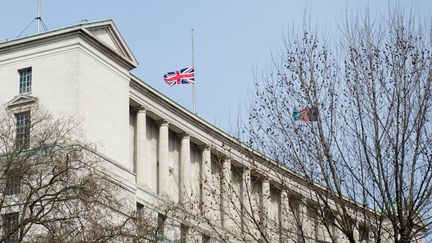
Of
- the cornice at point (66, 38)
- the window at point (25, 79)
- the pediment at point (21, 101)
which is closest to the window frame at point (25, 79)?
the window at point (25, 79)

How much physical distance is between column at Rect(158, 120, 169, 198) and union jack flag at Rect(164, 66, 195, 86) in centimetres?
358

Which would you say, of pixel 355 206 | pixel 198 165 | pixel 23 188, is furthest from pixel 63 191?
pixel 198 165

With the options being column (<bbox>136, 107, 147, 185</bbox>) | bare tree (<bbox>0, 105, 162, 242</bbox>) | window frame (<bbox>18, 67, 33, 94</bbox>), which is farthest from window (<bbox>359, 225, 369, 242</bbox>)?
column (<bbox>136, 107, 147, 185</bbox>)

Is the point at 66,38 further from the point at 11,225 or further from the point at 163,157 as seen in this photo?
the point at 11,225

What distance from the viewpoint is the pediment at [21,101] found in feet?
258

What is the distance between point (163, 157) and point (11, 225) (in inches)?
1526

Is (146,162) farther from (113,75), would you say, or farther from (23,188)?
(23,188)

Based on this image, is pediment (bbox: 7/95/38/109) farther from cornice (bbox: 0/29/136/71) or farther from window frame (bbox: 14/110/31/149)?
cornice (bbox: 0/29/136/71)

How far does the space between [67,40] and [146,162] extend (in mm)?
14215

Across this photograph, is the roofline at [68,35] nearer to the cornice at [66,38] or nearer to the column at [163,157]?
the cornice at [66,38]

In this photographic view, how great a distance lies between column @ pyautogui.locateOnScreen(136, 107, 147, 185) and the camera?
87.9 metres

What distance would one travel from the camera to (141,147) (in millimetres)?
88188

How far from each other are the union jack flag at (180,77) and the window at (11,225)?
36802mm

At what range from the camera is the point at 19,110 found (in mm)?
77688
